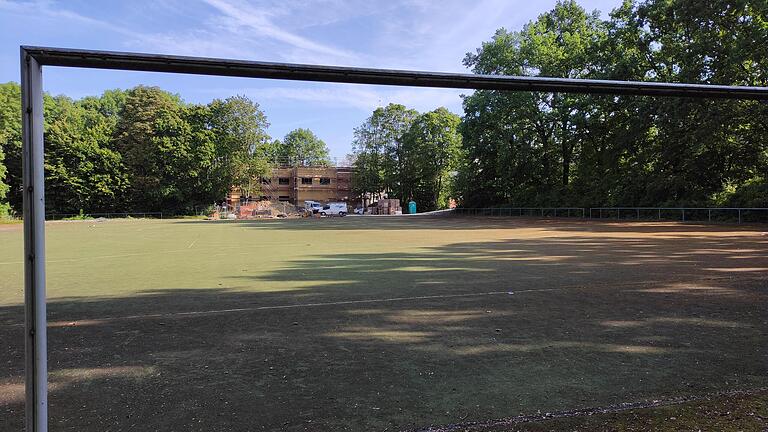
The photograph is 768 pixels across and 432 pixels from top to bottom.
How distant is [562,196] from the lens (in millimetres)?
43625

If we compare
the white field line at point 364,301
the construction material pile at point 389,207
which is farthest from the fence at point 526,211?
the white field line at point 364,301

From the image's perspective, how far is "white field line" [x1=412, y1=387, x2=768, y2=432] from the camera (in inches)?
119

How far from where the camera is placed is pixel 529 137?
47.0m

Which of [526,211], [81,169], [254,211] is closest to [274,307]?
[526,211]

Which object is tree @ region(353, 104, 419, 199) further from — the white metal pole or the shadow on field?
the white metal pole

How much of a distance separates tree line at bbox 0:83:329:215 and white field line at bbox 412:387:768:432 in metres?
65.3

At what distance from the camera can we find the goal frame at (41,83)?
1994mm

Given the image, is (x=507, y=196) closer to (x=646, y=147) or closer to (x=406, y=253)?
(x=646, y=147)

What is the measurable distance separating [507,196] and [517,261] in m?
43.2

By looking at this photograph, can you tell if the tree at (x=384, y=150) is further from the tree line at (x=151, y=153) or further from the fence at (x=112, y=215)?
the fence at (x=112, y=215)

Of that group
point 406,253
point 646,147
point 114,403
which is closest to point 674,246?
point 406,253

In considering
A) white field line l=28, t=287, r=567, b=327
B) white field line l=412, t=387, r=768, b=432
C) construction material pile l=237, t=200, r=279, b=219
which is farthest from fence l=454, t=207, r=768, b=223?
construction material pile l=237, t=200, r=279, b=219

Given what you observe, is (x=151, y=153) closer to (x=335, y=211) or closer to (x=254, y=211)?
(x=254, y=211)

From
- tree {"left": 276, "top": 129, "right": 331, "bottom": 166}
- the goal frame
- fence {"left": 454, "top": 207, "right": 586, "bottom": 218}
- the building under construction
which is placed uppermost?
tree {"left": 276, "top": 129, "right": 331, "bottom": 166}
